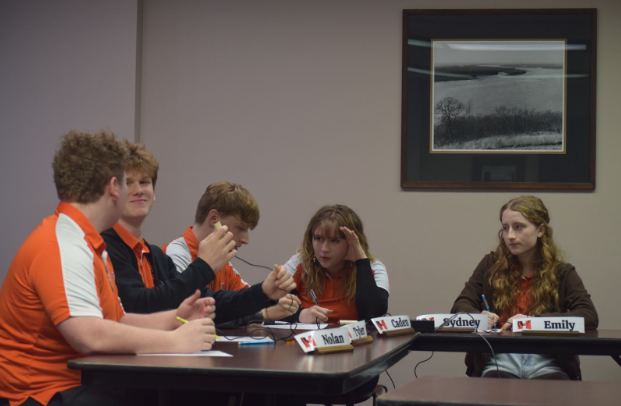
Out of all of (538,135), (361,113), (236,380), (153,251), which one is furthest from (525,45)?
(236,380)

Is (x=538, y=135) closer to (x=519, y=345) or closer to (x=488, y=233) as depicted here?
(x=488, y=233)

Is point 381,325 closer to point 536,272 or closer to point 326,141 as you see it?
point 536,272

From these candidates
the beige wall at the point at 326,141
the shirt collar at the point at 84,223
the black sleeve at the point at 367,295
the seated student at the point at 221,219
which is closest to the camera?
the shirt collar at the point at 84,223

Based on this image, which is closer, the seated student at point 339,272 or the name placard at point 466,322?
the name placard at point 466,322

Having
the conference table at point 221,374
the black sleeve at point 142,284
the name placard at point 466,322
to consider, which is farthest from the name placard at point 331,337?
the name placard at point 466,322

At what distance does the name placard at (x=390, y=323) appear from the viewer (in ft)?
7.72

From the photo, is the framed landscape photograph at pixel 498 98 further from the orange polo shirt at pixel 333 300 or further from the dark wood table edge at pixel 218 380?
the dark wood table edge at pixel 218 380

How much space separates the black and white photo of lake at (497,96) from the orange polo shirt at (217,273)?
1470 millimetres

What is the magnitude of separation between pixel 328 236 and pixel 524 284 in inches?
36.2

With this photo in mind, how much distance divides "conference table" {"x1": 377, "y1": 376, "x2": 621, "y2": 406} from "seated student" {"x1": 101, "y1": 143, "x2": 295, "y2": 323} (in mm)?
979

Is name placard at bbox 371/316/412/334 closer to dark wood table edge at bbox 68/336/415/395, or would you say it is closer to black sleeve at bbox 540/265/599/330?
black sleeve at bbox 540/265/599/330

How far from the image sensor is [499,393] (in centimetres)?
122

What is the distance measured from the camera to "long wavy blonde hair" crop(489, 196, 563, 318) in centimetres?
295

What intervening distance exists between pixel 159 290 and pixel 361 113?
2.18m
